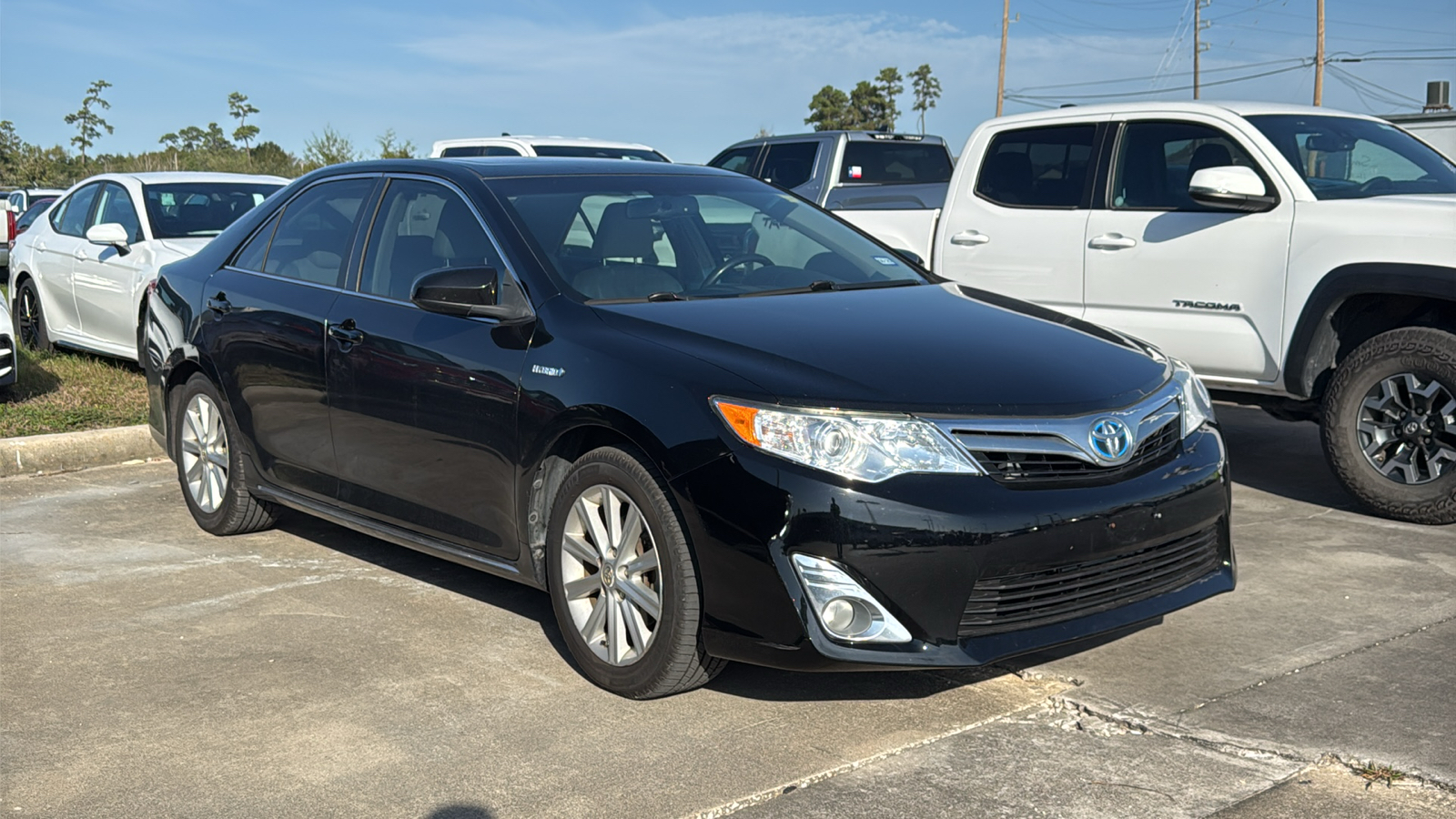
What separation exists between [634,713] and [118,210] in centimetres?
827

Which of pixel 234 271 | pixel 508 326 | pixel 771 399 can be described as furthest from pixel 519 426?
pixel 234 271

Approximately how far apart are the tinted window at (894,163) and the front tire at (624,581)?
10.4 meters

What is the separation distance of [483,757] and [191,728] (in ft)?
2.91

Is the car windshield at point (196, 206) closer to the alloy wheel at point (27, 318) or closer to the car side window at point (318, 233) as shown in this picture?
the alloy wheel at point (27, 318)

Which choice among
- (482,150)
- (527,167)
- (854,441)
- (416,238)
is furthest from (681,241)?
(482,150)

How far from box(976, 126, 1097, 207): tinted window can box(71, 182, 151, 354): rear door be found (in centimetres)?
581

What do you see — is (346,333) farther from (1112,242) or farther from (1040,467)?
(1112,242)

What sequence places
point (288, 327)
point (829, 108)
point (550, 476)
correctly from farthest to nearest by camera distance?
point (829, 108) < point (288, 327) < point (550, 476)

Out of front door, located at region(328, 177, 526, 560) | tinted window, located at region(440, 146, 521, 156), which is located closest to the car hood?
front door, located at region(328, 177, 526, 560)

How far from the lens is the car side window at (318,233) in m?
5.60

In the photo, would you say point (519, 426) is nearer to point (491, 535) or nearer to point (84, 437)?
point (491, 535)

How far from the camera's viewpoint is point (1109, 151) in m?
7.53

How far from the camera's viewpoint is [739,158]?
595 inches

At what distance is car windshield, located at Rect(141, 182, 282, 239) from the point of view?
412 inches
